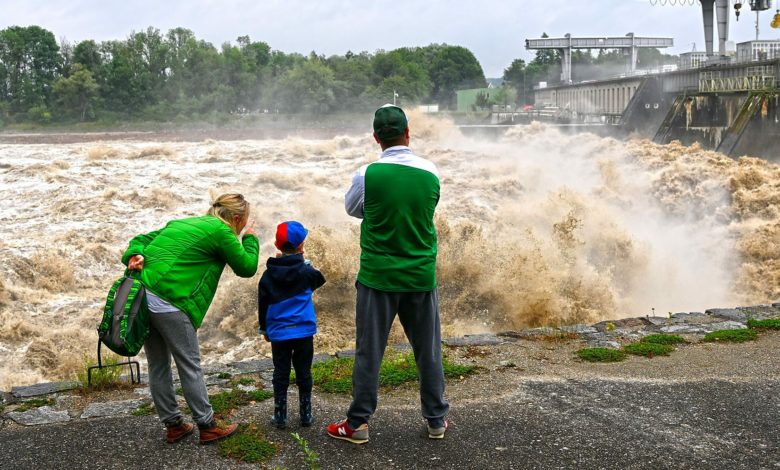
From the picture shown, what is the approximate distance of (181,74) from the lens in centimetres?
6694

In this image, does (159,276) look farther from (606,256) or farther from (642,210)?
(642,210)

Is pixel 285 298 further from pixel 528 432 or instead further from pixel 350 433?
pixel 528 432

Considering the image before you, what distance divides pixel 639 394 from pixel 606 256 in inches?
407

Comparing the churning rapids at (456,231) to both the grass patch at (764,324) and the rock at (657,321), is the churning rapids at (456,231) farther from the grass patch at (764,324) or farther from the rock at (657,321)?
the grass patch at (764,324)

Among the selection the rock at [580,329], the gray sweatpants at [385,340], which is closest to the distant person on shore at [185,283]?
the gray sweatpants at [385,340]

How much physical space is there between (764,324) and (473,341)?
311 cm

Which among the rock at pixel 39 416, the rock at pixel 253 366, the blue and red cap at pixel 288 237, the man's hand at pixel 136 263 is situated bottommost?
the rock at pixel 253 366

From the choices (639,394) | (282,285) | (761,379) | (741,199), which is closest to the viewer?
(282,285)

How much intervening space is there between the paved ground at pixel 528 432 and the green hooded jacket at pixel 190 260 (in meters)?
0.95

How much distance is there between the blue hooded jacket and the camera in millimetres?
4867

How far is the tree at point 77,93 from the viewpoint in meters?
58.1

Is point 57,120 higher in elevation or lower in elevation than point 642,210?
higher

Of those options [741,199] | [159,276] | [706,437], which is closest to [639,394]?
[706,437]

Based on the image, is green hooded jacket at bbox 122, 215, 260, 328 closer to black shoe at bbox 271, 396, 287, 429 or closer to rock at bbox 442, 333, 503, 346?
black shoe at bbox 271, 396, 287, 429
